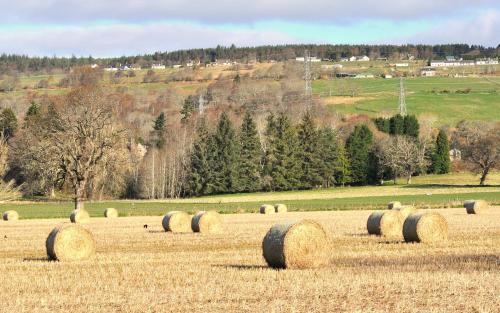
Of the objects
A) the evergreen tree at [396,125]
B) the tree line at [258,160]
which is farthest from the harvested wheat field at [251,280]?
the evergreen tree at [396,125]

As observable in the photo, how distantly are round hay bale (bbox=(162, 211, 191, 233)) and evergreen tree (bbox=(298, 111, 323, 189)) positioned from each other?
72.2m

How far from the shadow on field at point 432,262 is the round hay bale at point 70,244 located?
7.23m

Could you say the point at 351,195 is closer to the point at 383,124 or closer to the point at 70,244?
the point at 383,124

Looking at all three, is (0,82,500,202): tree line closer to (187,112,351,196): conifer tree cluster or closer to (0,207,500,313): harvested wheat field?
(187,112,351,196): conifer tree cluster

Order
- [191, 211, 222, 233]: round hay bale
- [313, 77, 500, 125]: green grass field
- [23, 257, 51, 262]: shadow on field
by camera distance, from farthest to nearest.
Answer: [313, 77, 500, 125]: green grass field < [191, 211, 222, 233]: round hay bale < [23, 257, 51, 262]: shadow on field

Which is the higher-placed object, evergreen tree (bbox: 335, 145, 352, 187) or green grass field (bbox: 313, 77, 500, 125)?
green grass field (bbox: 313, 77, 500, 125)

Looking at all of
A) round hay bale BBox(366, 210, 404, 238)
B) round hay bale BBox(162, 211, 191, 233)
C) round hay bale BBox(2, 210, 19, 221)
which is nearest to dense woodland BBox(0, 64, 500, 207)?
round hay bale BBox(2, 210, 19, 221)

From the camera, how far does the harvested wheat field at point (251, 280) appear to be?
650 inches

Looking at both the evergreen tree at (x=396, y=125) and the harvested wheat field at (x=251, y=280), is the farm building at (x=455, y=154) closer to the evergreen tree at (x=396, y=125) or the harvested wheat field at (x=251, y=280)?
the evergreen tree at (x=396, y=125)

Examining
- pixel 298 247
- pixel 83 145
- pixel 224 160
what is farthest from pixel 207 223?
pixel 224 160

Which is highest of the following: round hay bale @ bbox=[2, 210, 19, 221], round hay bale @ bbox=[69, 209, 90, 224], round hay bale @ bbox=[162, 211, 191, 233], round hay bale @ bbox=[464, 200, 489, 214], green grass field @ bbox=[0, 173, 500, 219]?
round hay bale @ bbox=[162, 211, 191, 233]

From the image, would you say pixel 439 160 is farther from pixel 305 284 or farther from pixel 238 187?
pixel 305 284

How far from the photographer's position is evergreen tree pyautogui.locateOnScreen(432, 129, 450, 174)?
406ft

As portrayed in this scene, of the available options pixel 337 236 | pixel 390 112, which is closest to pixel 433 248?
pixel 337 236
